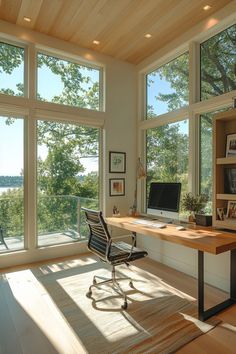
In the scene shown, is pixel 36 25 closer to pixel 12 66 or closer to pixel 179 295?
pixel 12 66

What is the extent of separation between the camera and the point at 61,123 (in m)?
4.00

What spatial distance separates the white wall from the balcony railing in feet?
0.48

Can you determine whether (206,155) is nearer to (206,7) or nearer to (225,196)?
(225,196)

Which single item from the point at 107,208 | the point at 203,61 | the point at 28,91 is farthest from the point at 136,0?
the point at 107,208

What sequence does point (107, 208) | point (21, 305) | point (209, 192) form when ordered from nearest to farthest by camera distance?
point (21, 305), point (209, 192), point (107, 208)

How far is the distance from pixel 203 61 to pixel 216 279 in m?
2.94

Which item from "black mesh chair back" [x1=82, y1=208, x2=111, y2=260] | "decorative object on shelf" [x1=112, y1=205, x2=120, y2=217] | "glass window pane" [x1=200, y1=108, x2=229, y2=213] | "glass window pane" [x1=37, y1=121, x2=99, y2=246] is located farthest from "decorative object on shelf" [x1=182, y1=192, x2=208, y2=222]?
"glass window pane" [x1=37, y1=121, x2=99, y2=246]

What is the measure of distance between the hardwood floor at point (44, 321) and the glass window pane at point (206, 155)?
110cm

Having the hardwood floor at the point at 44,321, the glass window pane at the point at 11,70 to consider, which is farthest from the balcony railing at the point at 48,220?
the glass window pane at the point at 11,70

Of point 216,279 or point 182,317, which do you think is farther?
point 216,279

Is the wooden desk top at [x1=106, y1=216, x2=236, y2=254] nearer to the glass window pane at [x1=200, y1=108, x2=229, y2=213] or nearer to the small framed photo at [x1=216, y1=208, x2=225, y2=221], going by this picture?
the small framed photo at [x1=216, y1=208, x2=225, y2=221]

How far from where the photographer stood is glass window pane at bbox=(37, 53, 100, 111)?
3.85m

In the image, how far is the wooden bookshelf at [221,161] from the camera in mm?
2742

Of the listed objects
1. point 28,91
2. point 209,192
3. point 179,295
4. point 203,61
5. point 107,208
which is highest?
point 203,61
